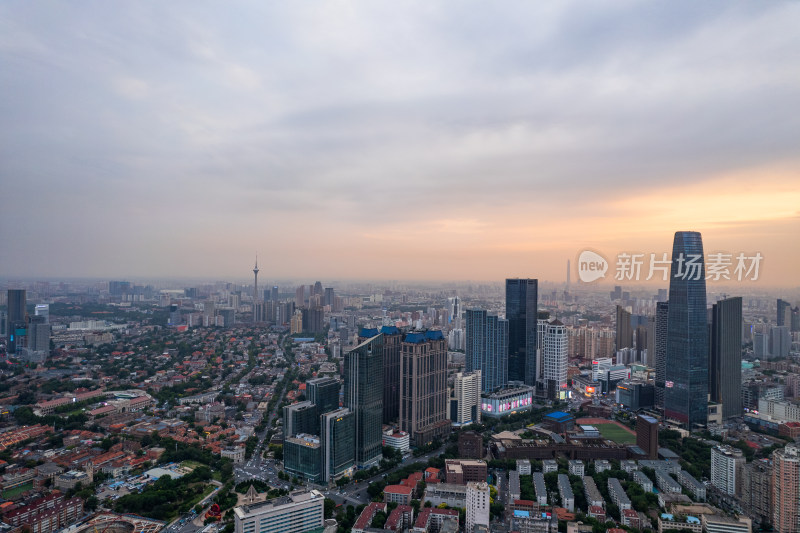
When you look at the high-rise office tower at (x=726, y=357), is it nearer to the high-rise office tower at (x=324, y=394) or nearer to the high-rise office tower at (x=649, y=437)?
the high-rise office tower at (x=649, y=437)

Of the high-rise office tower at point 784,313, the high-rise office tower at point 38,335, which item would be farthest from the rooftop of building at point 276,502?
the high-rise office tower at point 38,335

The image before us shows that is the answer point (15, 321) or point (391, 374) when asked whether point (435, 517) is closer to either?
point (391, 374)

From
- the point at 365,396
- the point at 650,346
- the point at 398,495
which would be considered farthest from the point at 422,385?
the point at 650,346

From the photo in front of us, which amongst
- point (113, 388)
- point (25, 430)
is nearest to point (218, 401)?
point (113, 388)

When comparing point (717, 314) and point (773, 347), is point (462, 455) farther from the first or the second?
point (773, 347)

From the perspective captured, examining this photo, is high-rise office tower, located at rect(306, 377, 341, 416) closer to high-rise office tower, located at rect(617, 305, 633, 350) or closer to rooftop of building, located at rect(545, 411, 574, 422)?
rooftop of building, located at rect(545, 411, 574, 422)

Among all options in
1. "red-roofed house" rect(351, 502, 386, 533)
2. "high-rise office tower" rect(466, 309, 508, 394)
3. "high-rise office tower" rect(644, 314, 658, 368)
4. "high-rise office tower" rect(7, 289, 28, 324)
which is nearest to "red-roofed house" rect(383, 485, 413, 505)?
"red-roofed house" rect(351, 502, 386, 533)
